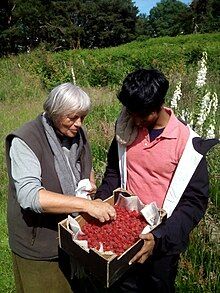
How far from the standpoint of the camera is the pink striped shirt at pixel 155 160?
214 cm

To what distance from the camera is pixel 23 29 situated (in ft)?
105

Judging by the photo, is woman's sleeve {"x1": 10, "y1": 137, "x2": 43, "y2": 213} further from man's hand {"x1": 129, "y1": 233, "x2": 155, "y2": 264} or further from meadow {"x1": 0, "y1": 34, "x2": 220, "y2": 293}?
meadow {"x1": 0, "y1": 34, "x2": 220, "y2": 293}

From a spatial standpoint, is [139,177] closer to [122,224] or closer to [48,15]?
[122,224]

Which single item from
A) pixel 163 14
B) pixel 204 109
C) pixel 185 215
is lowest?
pixel 185 215

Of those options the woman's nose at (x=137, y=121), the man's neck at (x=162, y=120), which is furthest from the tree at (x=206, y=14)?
the woman's nose at (x=137, y=121)

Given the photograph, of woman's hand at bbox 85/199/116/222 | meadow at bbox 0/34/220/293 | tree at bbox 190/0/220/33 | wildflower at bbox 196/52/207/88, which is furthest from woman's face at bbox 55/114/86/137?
tree at bbox 190/0/220/33

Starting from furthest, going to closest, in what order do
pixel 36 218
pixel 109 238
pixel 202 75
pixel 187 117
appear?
→ 1. pixel 202 75
2. pixel 187 117
3. pixel 36 218
4. pixel 109 238

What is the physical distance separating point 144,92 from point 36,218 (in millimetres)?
940

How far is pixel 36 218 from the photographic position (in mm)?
2225

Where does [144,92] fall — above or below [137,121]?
above

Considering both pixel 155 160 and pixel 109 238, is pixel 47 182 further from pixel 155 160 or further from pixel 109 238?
pixel 155 160

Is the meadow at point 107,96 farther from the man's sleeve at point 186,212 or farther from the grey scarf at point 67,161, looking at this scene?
the grey scarf at point 67,161

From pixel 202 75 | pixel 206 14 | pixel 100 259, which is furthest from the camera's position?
pixel 206 14

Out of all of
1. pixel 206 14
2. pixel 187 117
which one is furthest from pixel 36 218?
pixel 206 14
